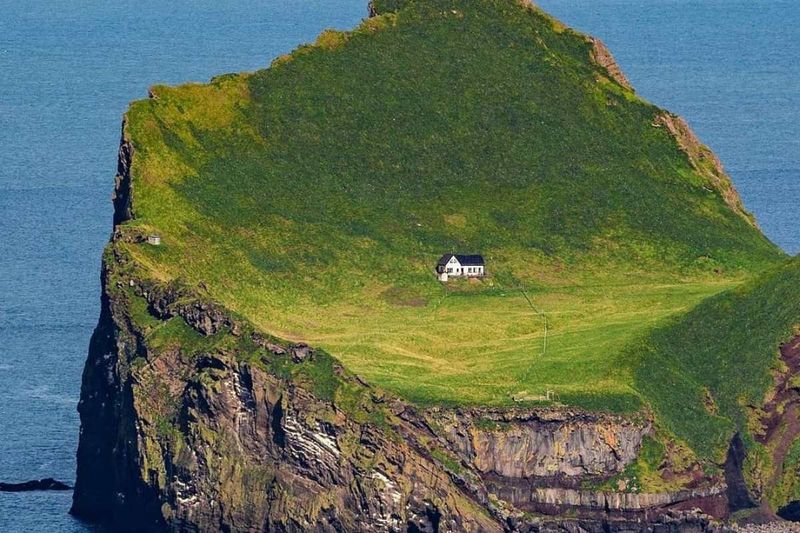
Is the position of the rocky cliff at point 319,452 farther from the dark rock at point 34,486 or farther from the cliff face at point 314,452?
the dark rock at point 34,486

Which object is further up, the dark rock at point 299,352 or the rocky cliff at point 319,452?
the dark rock at point 299,352

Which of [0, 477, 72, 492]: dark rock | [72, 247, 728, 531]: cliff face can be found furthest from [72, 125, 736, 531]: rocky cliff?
[0, 477, 72, 492]: dark rock

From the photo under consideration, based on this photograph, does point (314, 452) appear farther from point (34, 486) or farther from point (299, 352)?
point (34, 486)

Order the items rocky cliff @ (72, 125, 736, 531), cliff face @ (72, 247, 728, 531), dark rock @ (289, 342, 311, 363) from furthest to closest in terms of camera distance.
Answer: dark rock @ (289, 342, 311, 363), rocky cliff @ (72, 125, 736, 531), cliff face @ (72, 247, 728, 531)

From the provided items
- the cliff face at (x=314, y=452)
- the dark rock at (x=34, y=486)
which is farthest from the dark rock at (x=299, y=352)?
the dark rock at (x=34, y=486)

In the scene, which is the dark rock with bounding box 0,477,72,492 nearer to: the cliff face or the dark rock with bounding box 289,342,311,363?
the cliff face

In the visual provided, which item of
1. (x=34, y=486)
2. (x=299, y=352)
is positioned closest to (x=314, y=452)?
(x=299, y=352)

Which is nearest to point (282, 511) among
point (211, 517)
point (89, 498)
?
point (211, 517)

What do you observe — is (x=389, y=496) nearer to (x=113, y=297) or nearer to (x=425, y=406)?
(x=425, y=406)
